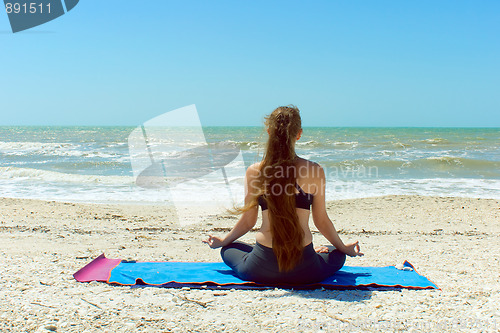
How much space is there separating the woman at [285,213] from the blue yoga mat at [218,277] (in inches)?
4.6

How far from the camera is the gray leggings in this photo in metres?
2.97

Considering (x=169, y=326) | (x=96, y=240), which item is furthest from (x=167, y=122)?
(x=169, y=326)

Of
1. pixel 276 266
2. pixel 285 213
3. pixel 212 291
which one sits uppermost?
pixel 285 213

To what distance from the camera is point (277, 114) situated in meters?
2.82

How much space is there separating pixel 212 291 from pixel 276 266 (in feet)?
1.70

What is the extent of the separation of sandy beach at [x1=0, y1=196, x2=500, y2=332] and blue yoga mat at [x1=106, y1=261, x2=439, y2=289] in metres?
0.10

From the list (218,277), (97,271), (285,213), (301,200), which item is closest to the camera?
(285,213)

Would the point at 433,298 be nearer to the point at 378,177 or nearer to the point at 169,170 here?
the point at 378,177

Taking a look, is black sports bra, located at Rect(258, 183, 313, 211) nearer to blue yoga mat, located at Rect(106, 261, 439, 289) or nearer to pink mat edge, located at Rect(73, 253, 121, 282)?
blue yoga mat, located at Rect(106, 261, 439, 289)

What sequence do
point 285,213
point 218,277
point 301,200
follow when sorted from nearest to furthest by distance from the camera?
point 285,213 → point 301,200 → point 218,277

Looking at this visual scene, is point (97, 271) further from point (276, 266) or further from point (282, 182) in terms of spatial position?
point (282, 182)

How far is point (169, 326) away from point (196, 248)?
2.53 meters

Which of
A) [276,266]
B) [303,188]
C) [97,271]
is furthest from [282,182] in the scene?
[97,271]

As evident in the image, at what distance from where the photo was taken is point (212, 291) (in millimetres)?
3000
